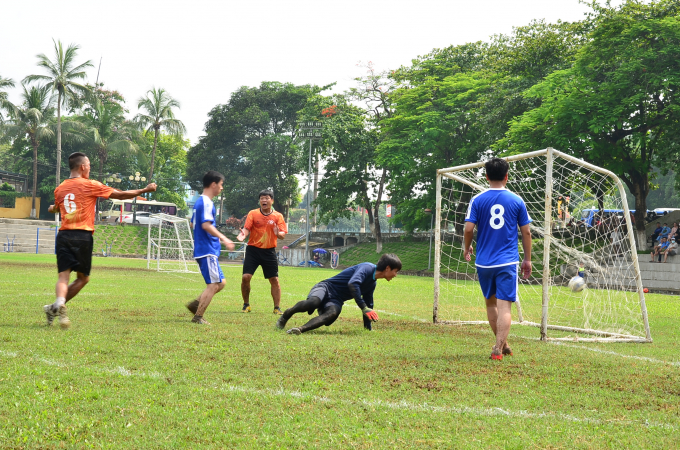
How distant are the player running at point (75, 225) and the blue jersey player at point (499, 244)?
3.58 metres

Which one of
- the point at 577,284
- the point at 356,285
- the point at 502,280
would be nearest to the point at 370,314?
the point at 356,285

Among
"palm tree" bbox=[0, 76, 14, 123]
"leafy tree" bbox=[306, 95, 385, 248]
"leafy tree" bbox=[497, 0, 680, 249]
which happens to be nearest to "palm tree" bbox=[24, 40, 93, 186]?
"palm tree" bbox=[0, 76, 14, 123]

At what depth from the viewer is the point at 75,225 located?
6.29 m

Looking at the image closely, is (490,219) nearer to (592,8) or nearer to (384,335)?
(384,335)

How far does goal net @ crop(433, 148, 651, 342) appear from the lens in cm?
750

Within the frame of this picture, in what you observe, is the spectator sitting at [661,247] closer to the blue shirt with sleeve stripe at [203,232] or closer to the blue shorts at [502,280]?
the blue shorts at [502,280]

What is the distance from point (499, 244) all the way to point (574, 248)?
6339mm

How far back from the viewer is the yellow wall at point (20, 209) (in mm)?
53594

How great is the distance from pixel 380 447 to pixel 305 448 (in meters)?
0.37

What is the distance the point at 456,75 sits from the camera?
3198cm

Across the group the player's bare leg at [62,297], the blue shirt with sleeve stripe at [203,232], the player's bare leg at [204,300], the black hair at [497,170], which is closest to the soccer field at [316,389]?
the player's bare leg at [62,297]

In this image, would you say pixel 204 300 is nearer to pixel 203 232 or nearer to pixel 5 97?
pixel 203 232

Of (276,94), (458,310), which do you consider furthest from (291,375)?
(276,94)

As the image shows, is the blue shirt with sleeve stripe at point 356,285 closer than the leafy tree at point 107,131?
Yes
